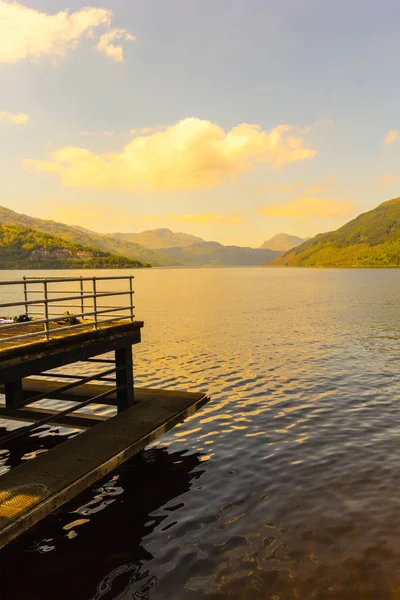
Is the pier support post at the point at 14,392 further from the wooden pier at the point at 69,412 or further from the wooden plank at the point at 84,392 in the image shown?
the wooden plank at the point at 84,392

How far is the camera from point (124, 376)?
1678 cm

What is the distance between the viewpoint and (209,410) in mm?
20641

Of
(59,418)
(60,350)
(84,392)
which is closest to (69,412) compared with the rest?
(59,418)

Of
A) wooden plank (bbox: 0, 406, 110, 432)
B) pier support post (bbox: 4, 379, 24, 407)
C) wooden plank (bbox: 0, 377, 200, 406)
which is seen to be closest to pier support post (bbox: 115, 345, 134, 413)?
wooden plank (bbox: 0, 377, 200, 406)

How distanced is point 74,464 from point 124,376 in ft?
17.7

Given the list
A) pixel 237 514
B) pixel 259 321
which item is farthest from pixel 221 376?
pixel 259 321

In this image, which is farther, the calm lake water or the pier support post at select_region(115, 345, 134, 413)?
the pier support post at select_region(115, 345, 134, 413)

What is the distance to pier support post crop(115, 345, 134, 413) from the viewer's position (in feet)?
54.3

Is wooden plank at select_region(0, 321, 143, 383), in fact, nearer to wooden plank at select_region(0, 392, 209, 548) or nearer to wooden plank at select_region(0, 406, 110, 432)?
wooden plank at select_region(0, 392, 209, 548)

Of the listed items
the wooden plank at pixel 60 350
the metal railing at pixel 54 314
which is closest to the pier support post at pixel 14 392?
the metal railing at pixel 54 314

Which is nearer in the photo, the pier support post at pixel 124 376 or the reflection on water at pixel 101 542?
the reflection on water at pixel 101 542

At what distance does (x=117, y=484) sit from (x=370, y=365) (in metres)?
21.8

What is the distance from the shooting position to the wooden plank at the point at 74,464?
918cm

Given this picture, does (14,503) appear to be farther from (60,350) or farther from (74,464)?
(60,350)
